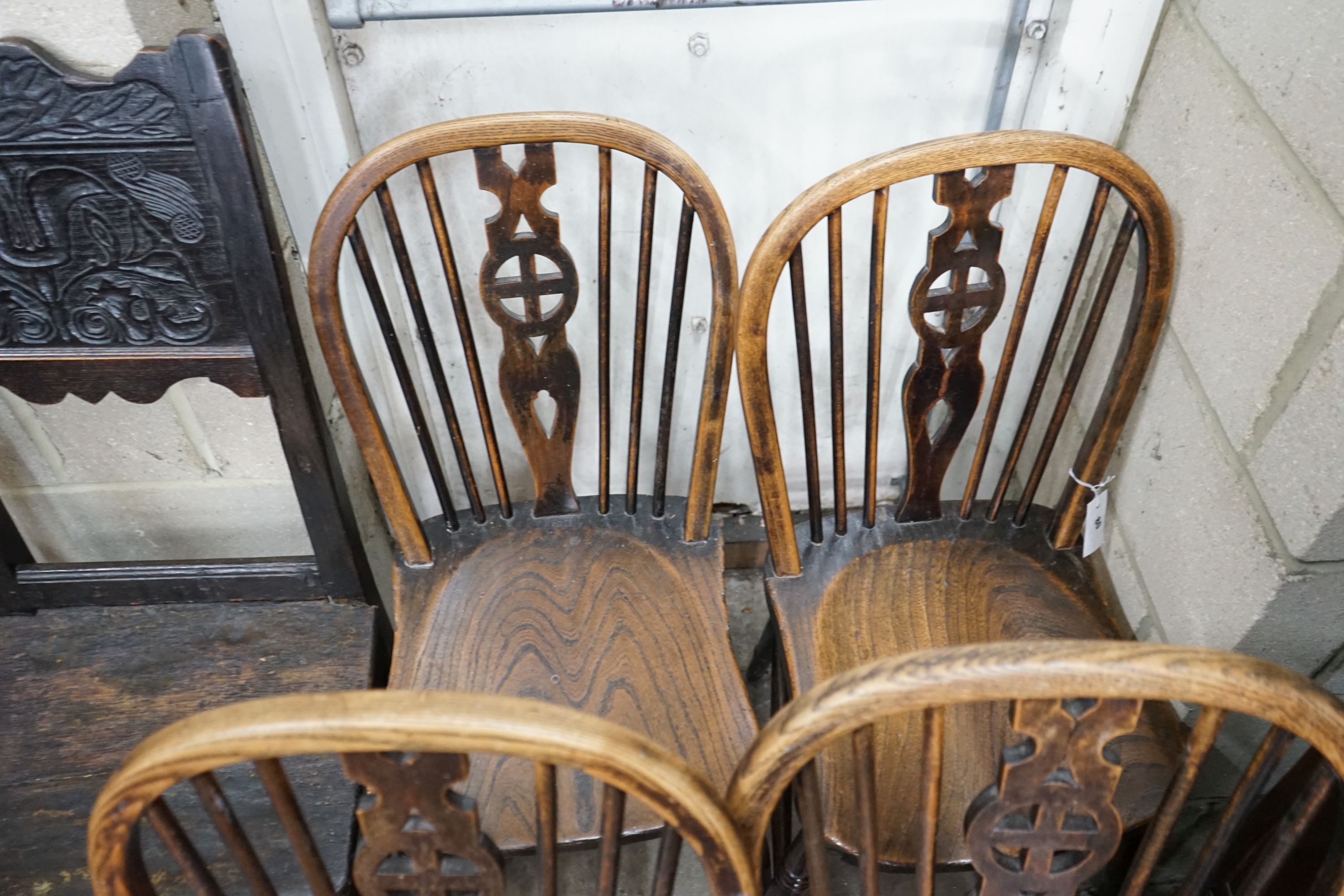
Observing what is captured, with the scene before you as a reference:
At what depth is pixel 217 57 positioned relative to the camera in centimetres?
78

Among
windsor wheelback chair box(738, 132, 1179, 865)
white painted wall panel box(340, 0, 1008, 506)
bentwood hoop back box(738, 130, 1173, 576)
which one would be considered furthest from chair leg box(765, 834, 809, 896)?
white painted wall panel box(340, 0, 1008, 506)

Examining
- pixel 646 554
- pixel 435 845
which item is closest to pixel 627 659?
pixel 646 554

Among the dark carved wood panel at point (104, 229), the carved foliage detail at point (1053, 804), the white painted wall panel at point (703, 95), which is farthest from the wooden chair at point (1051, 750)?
the white painted wall panel at point (703, 95)

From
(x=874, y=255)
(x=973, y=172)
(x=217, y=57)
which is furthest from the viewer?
(x=973, y=172)

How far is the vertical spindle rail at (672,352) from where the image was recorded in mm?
943

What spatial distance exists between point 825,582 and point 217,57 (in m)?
0.75

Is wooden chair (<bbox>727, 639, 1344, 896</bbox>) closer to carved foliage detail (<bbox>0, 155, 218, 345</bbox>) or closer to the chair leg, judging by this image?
the chair leg

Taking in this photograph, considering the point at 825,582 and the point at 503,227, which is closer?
the point at 503,227

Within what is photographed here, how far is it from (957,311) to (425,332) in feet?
1.73

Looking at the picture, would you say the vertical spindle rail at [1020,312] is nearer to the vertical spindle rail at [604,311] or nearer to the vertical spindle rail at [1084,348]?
the vertical spindle rail at [1084,348]

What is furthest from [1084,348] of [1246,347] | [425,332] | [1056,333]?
[425,332]

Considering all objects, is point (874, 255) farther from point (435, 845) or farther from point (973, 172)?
point (435, 845)

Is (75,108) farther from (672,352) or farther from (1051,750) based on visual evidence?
(1051,750)

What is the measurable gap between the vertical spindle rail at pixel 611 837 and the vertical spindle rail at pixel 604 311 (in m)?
0.53
